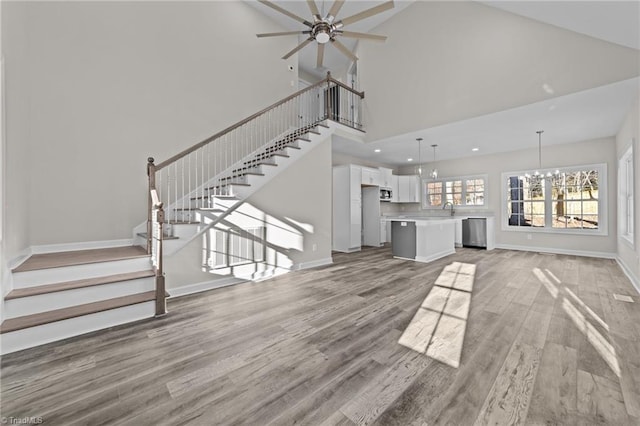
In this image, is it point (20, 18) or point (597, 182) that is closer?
point (20, 18)

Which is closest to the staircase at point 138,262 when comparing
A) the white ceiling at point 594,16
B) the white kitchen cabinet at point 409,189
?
the white ceiling at point 594,16

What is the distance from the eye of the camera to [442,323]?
8.70 ft

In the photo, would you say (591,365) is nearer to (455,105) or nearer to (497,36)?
(455,105)

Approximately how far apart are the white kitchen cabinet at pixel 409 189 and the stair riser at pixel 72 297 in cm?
764

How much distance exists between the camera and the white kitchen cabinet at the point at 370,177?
24.6 ft

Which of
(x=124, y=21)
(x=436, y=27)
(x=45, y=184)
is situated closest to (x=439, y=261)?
(x=436, y=27)

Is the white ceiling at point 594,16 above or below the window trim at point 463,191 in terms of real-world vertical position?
above

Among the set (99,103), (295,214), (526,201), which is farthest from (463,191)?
(99,103)

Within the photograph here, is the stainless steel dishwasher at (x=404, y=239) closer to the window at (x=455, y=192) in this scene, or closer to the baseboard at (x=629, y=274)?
the baseboard at (x=629, y=274)

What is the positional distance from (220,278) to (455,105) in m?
5.13

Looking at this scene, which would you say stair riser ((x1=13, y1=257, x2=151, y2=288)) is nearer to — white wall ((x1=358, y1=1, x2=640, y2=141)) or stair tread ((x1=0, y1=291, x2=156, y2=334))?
stair tread ((x1=0, y1=291, x2=156, y2=334))

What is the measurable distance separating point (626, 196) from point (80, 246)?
9.14 metres

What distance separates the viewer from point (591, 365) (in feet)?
6.37

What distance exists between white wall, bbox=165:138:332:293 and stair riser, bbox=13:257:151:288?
659 mm
